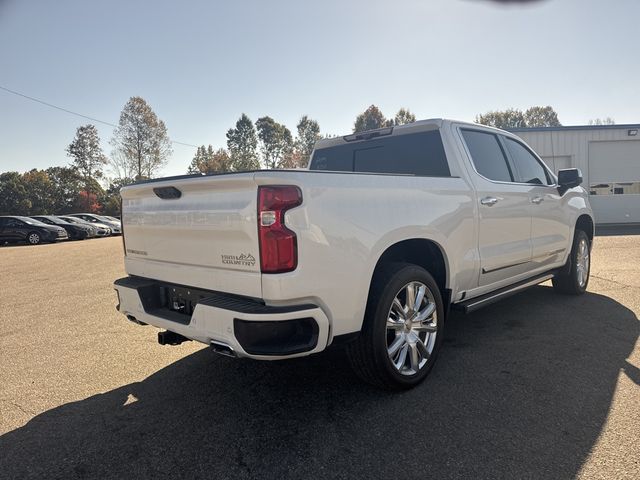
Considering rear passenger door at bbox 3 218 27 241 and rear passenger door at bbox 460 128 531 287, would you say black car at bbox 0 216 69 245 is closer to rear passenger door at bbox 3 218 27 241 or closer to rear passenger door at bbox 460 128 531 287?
rear passenger door at bbox 3 218 27 241

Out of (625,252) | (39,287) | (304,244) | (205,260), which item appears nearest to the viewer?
(304,244)

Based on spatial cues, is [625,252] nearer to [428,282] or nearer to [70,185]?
[428,282]

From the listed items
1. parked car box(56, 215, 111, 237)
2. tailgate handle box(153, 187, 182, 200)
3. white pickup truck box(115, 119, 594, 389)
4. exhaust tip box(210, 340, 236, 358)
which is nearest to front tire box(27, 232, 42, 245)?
parked car box(56, 215, 111, 237)

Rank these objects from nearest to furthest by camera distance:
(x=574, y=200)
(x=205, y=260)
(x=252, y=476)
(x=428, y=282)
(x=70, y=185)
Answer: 1. (x=252, y=476)
2. (x=205, y=260)
3. (x=428, y=282)
4. (x=574, y=200)
5. (x=70, y=185)

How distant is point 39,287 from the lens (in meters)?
7.88

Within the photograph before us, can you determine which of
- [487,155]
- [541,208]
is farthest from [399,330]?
[541,208]

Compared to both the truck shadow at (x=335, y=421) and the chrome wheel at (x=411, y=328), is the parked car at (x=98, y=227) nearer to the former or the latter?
the truck shadow at (x=335, y=421)

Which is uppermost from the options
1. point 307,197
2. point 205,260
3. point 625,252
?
point 307,197

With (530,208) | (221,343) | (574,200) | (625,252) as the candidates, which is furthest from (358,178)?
(625,252)

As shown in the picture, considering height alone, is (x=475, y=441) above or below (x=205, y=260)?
below

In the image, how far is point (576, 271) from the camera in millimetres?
5484

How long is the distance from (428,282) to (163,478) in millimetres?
2072

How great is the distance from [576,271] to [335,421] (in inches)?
172

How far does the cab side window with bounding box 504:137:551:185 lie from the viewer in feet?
14.7
